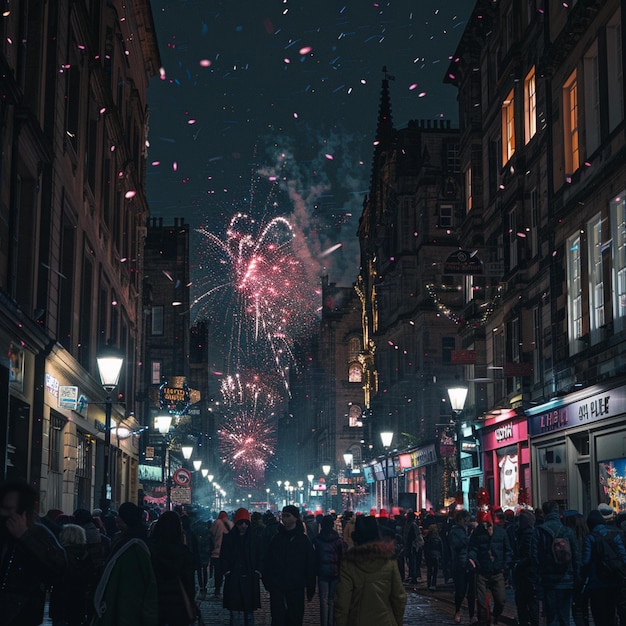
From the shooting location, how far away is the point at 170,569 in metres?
9.96

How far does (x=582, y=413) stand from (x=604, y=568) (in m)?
14.5

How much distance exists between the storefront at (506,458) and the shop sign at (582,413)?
5.75 feet

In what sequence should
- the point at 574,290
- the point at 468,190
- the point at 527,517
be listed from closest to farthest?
1. the point at 527,517
2. the point at 574,290
3. the point at 468,190

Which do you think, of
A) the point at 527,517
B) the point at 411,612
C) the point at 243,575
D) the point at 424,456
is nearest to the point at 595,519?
the point at 527,517

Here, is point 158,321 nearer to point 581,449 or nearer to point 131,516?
point 581,449

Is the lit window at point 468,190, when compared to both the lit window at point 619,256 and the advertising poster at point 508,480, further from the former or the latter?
the lit window at point 619,256

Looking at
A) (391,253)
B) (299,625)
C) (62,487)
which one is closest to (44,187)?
(62,487)

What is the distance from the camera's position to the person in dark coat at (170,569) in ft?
32.3

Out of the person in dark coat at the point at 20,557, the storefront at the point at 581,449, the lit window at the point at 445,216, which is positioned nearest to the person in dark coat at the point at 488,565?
the storefront at the point at 581,449

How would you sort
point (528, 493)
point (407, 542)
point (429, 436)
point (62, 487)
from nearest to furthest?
point (62, 487) < point (407, 542) < point (528, 493) < point (429, 436)

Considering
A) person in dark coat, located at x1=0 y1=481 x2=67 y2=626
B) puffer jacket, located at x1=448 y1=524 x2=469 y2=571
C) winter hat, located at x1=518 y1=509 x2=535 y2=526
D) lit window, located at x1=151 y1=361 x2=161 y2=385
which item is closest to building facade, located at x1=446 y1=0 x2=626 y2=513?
puffer jacket, located at x1=448 y1=524 x2=469 y2=571

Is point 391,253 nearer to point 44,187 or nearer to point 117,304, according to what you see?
point 117,304

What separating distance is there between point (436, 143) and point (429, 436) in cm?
1918

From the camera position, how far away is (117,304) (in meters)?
40.8
